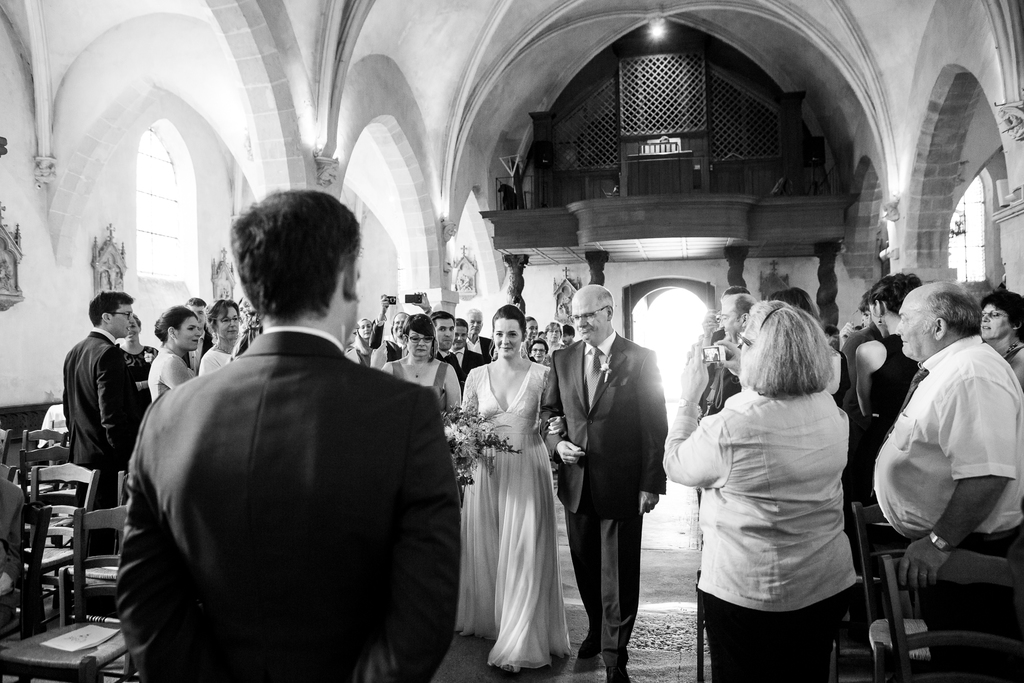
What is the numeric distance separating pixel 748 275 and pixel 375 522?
1753 cm

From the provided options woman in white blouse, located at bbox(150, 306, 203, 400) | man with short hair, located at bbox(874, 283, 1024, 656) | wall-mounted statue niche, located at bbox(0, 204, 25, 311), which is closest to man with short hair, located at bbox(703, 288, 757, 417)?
man with short hair, located at bbox(874, 283, 1024, 656)

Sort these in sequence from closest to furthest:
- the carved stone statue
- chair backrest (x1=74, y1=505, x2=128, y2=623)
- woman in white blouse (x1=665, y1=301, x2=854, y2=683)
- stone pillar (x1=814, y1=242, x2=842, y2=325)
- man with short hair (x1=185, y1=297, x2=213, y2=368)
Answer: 1. woman in white blouse (x1=665, y1=301, x2=854, y2=683)
2. chair backrest (x1=74, y1=505, x2=128, y2=623)
3. man with short hair (x1=185, y1=297, x2=213, y2=368)
4. the carved stone statue
5. stone pillar (x1=814, y1=242, x2=842, y2=325)

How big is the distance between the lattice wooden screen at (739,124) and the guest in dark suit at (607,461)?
14142mm

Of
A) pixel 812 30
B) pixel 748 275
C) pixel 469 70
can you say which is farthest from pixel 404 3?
pixel 748 275

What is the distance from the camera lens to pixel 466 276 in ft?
61.0

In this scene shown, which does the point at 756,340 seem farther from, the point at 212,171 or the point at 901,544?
the point at 212,171

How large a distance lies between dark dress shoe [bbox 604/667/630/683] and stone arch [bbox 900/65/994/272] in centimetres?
1038

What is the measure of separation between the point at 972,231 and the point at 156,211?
59.2 ft

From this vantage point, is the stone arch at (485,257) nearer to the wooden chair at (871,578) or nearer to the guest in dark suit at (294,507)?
the wooden chair at (871,578)

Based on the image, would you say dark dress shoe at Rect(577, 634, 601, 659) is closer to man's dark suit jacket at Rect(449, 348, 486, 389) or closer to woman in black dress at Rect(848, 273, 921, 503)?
woman in black dress at Rect(848, 273, 921, 503)

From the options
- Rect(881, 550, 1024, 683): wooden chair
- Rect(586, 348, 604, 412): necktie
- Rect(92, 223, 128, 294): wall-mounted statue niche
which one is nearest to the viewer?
Rect(881, 550, 1024, 683): wooden chair

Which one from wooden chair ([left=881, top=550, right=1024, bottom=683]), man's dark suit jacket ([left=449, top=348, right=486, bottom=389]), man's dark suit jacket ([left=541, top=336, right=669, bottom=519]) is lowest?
wooden chair ([left=881, top=550, right=1024, bottom=683])

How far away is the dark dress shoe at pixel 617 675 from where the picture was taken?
3668 millimetres

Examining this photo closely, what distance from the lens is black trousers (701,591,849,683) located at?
2395mm
